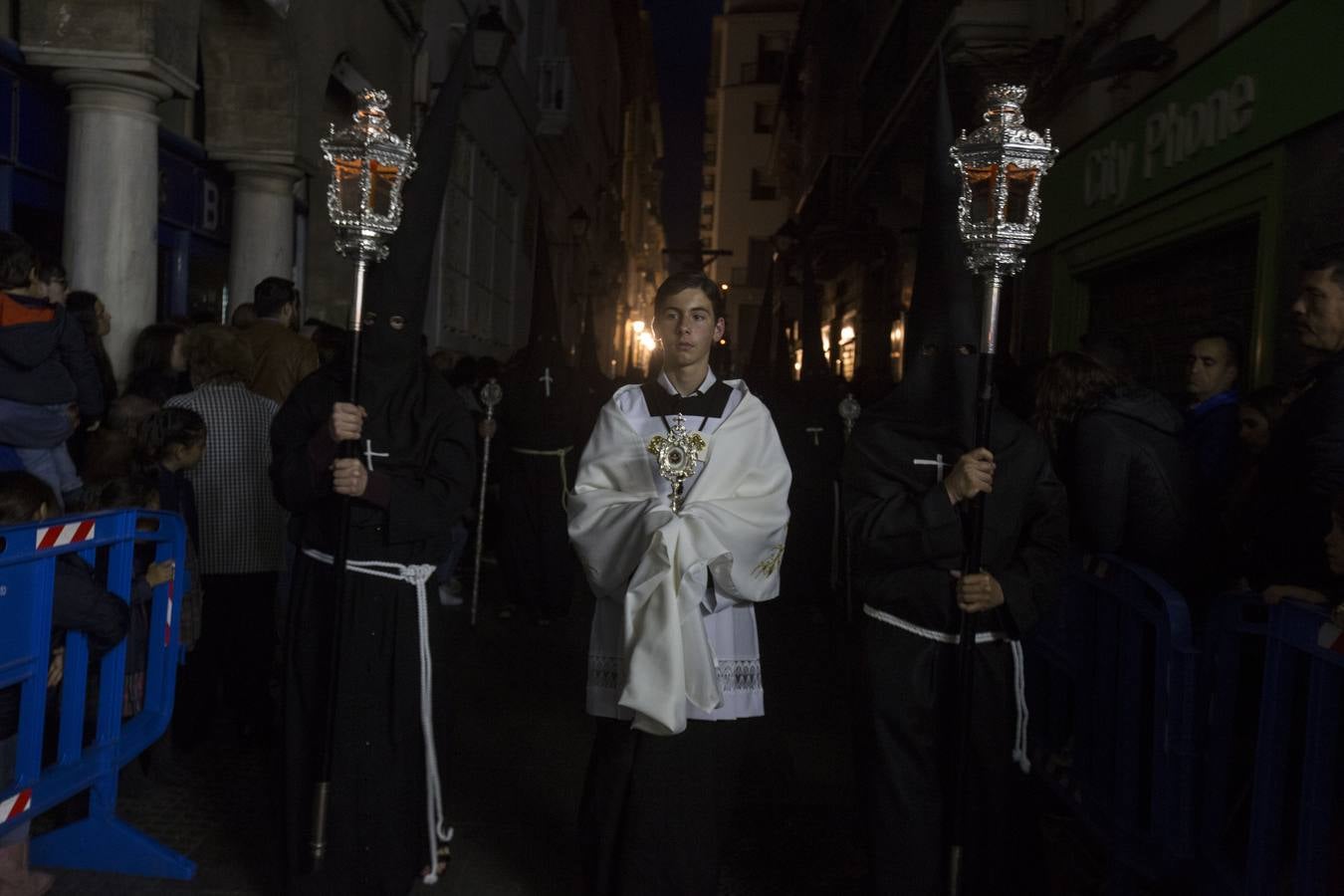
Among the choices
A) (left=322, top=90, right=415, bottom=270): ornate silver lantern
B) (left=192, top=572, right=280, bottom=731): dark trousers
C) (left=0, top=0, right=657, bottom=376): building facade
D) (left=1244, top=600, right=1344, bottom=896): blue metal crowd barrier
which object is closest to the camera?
(left=1244, top=600, right=1344, bottom=896): blue metal crowd barrier

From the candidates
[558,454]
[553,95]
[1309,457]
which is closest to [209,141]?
[558,454]

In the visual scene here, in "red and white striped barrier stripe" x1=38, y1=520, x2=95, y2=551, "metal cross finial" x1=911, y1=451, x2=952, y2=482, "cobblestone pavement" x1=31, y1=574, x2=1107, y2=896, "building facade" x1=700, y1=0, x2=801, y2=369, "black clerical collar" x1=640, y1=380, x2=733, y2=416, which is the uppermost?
"building facade" x1=700, y1=0, x2=801, y2=369

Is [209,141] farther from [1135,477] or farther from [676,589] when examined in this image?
[1135,477]

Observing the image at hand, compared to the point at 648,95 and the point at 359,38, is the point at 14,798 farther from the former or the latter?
the point at 648,95

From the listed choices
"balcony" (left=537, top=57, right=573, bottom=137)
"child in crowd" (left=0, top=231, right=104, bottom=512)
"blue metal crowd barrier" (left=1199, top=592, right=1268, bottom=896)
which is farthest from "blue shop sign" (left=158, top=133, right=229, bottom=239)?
"balcony" (left=537, top=57, right=573, bottom=137)

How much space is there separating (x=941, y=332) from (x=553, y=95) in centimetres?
1977

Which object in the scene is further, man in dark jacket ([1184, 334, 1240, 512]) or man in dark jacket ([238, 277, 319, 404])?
man in dark jacket ([238, 277, 319, 404])

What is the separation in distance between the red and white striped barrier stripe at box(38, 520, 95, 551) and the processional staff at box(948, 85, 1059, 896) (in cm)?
264

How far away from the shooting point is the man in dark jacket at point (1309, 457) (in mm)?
A: 3502

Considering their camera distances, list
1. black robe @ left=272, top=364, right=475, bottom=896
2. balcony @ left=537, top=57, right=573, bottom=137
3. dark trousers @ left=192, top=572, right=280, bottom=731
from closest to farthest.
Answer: black robe @ left=272, top=364, right=475, bottom=896
dark trousers @ left=192, top=572, right=280, bottom=731
balcony @ left=537, top=57, right=573, bottom=137

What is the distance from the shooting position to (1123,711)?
372cm

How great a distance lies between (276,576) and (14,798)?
223 centimetres

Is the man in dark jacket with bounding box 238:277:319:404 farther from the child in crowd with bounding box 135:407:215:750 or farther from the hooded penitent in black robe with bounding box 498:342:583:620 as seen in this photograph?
the hooded penitent in black robe with bounding box 498:342:583:620

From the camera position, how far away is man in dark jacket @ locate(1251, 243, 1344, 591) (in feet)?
11.5
